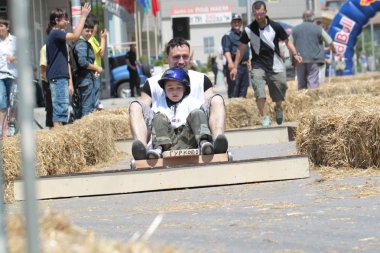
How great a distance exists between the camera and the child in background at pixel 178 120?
877 cm

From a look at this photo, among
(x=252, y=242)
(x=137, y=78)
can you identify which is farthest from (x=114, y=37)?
(x=252, y=242)

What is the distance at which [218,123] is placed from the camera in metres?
8.87

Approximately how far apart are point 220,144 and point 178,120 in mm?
553

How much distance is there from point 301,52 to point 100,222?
510 inches

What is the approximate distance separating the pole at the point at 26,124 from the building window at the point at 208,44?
268 ft

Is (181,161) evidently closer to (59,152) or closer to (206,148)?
(206,148)

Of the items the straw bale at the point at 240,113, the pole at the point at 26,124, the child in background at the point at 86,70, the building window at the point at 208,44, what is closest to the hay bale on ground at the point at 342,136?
the child in background at the point at 86,70

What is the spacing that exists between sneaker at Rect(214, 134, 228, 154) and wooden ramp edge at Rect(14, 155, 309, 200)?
1.22ft

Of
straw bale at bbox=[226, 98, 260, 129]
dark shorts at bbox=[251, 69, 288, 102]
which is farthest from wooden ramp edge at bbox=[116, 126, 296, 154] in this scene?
straw bale at bbox=[226, 98, 260, 129]

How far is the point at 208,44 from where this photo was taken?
84.9 metres

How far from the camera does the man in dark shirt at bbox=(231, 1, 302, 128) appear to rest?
1423 centimetres

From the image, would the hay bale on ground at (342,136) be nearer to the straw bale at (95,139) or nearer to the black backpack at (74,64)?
the straw bale at (95,139)

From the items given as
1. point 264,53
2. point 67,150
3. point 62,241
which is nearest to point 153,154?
point 67,150

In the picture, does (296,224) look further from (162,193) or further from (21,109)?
(21,109)
